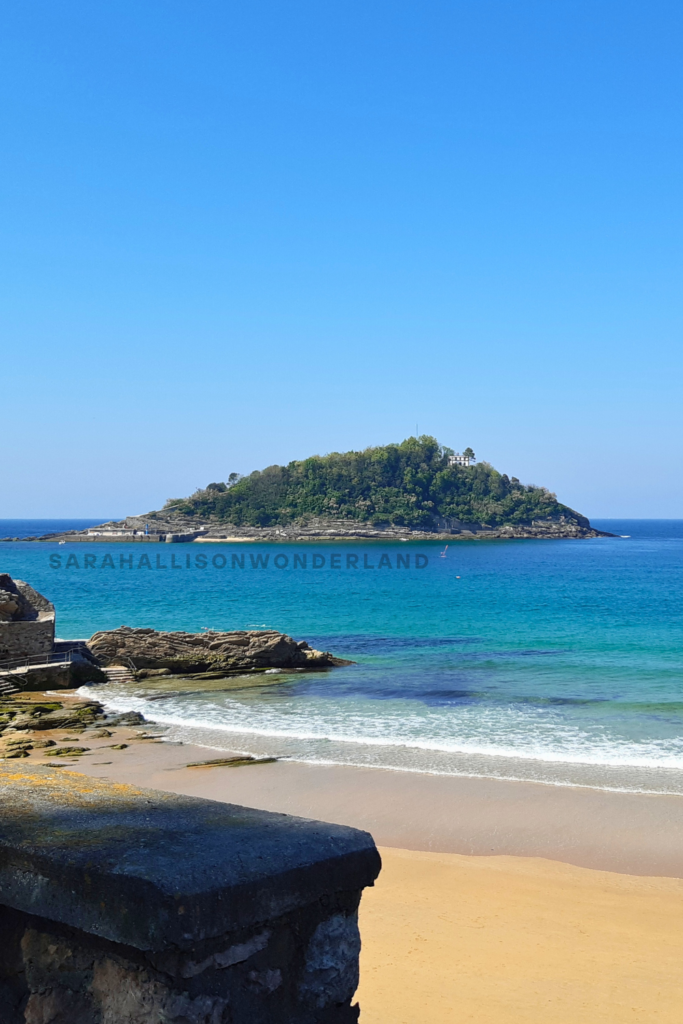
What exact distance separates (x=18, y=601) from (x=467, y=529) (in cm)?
14011

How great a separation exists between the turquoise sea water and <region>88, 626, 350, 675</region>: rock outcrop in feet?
4.86

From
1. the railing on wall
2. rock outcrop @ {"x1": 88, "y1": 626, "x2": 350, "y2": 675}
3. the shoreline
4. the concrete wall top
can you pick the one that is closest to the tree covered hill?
rock outcrop @ {"x1": 88, "y1": 626, "x2": 350, "y2": 675}

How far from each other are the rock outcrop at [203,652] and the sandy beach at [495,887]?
9.91m

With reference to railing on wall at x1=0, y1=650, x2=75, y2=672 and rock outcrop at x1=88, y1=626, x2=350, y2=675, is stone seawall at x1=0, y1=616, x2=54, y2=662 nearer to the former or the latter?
railing on wall at x1=0, y1=650, x2=75, y2=672

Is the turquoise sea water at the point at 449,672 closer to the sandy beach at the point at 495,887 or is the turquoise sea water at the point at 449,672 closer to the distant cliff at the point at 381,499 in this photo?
the sandy beach at the point at 495,887

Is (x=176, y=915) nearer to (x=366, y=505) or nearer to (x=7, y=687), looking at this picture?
(x=7, y=687)

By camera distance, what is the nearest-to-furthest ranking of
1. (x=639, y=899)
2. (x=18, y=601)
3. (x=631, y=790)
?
(x=639, y=899), (x=631, y=790), (x=18, y=601)

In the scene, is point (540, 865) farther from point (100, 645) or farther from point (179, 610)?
A: point (179, 610)

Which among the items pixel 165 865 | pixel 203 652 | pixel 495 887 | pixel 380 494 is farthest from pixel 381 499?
pixel 165 865

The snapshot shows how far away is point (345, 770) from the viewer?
49.2ft

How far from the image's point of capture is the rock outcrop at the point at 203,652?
86.8 ft

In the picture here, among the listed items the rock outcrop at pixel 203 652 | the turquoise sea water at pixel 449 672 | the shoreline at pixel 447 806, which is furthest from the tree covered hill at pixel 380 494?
the shoreline at pixel 447 806

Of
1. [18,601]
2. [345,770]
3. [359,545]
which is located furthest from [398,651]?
[359,545]

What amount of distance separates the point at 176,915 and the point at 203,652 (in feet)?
82.9
